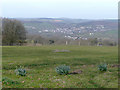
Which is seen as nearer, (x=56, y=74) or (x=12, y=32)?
(x=56, y=74)

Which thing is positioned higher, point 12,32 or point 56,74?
point 12,32

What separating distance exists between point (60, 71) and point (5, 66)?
5.75 meters

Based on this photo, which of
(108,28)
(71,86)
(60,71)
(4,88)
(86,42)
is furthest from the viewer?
(86,42)

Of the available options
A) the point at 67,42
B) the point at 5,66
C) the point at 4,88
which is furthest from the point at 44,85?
the point at 67,42

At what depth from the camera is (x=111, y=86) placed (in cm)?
913

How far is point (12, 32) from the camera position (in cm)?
6462

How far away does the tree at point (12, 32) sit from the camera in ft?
206

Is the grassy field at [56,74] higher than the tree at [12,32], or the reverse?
the tree at [12,32]

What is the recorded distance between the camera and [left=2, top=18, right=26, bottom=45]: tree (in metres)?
62.7

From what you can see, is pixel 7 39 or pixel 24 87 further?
pixel 7 39

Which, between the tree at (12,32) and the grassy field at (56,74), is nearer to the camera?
the grassy field at (56,74)

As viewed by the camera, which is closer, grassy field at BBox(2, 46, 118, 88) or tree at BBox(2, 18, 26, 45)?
grassy field at BBox(2, 46, 118, 88)

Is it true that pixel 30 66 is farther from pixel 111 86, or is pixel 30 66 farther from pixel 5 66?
pixel 111 86

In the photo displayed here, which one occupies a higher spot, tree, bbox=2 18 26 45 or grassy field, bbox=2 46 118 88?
tree, bbox=2 18 26 45
